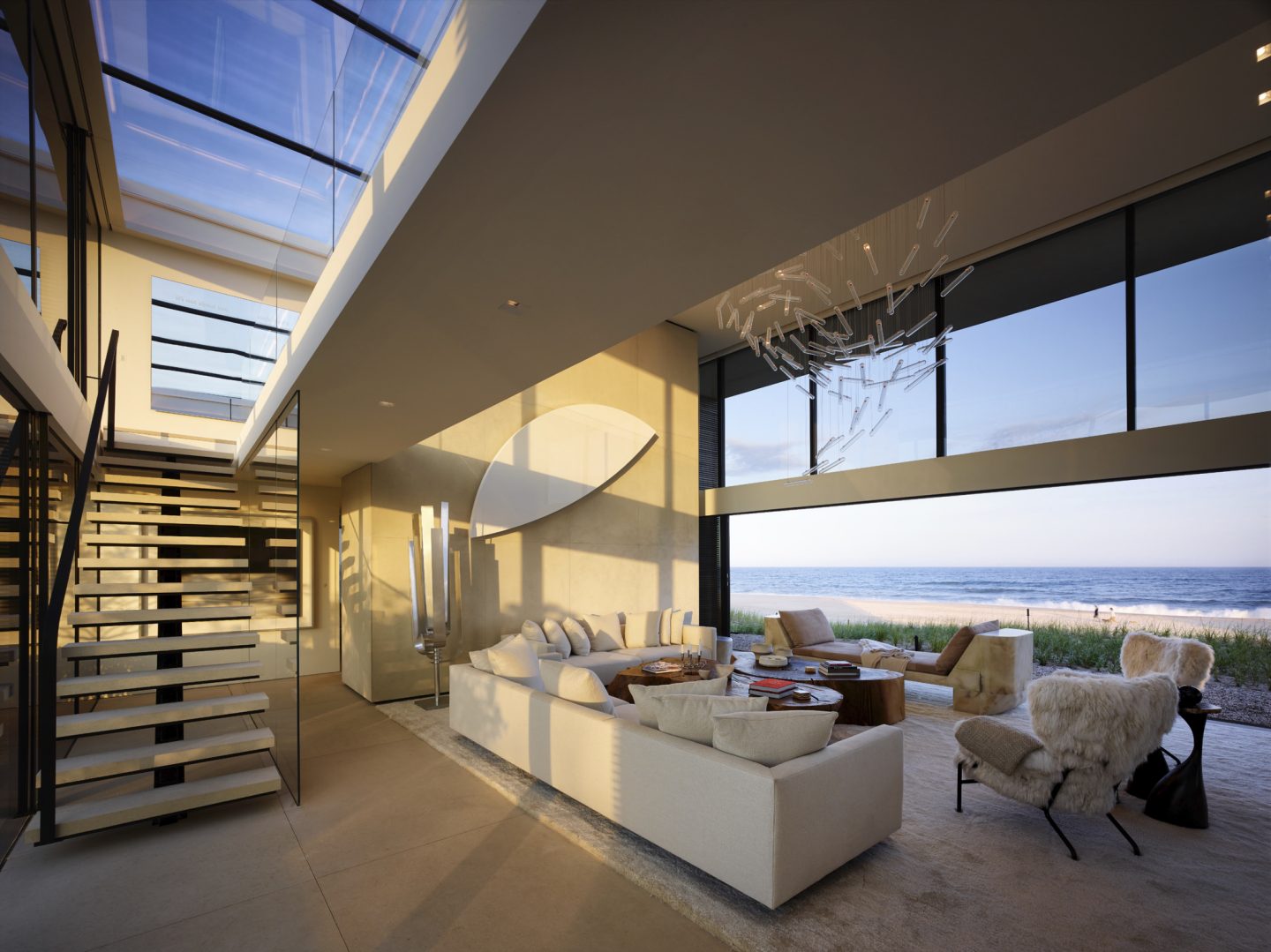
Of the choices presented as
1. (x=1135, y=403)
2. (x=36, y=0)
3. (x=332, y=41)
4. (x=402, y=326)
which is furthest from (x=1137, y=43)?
(x=1135, y=403)

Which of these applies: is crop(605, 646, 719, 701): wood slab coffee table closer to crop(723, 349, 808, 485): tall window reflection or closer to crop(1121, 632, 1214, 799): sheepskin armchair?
crop(1121, 632, 1214, 799): sheepskin armchair

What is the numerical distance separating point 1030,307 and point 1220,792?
4.81m

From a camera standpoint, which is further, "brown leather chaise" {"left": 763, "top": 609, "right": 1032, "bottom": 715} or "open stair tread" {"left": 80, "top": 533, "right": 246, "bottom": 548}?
"brown leather chaise" {"left": 763, "top": 609, "right": 1032, "bottom": 715}

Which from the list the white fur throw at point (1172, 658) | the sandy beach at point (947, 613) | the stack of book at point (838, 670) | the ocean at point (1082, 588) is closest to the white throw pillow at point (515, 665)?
the stack of book at point (838, 670)

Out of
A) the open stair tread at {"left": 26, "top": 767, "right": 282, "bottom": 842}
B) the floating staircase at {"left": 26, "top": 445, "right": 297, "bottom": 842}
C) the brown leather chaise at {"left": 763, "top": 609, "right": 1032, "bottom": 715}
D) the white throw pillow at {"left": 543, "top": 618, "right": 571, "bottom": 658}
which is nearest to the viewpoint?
the open stair tread at {"left": 26, "top": 767, "right": 282, "bottom": 842}

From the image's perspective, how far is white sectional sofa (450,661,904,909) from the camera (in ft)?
8.33

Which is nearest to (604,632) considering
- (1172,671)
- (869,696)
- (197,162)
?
(869,696)

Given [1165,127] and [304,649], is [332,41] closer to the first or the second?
[1165,127]

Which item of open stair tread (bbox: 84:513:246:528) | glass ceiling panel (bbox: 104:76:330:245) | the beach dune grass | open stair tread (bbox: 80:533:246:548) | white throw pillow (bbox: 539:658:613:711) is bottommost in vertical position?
the beach dune grass

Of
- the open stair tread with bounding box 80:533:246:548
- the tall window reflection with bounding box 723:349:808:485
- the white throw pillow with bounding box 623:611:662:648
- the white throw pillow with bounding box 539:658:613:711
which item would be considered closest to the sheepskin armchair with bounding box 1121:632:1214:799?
the white throw pillow with bounding box 539:658:613:711

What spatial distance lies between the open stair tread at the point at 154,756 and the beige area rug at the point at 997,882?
1.68m

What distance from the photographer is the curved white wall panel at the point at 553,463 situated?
24.2ft

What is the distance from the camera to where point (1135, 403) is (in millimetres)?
5859

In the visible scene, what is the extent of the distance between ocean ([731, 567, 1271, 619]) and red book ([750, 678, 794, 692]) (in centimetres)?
1279
